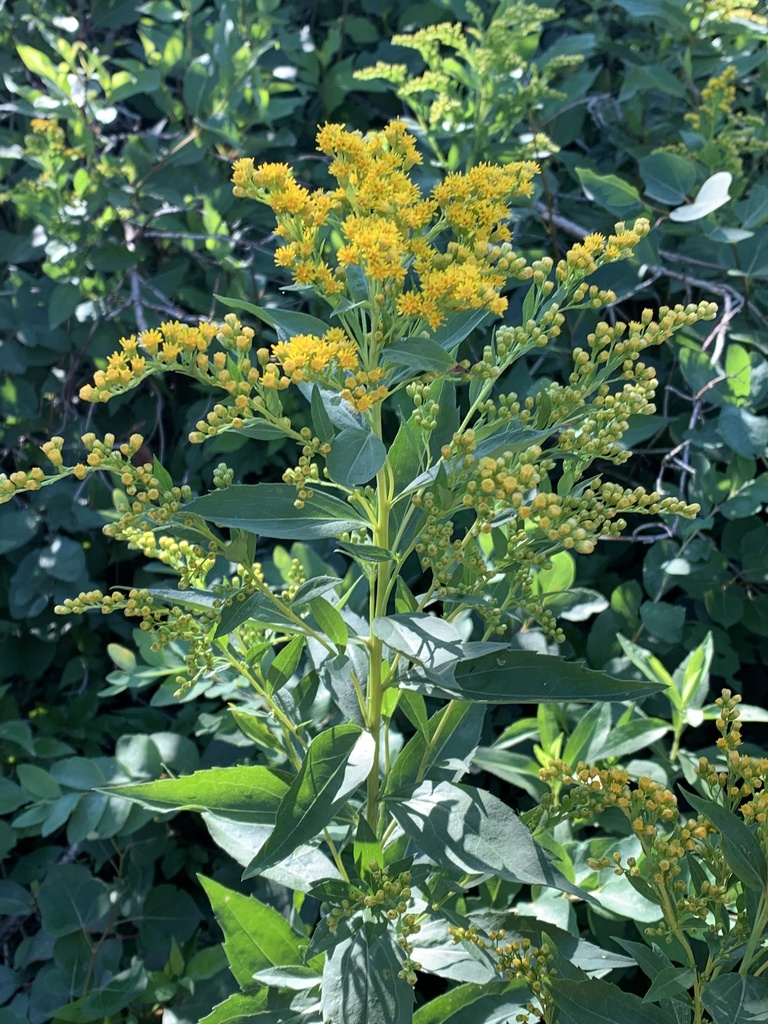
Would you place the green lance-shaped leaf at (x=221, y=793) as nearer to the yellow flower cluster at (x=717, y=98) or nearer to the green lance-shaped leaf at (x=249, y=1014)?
the green lance-shaped leaf at (x=249, y=1014)

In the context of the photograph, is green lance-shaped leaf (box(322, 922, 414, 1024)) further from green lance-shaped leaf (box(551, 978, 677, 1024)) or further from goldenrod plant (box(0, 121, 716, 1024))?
green lance-shaped leaf (box(551, 978, 677, 1024))

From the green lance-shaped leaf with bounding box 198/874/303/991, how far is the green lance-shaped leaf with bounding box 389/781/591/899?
12.3 inches

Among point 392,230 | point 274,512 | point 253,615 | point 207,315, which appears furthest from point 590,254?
point 207,315

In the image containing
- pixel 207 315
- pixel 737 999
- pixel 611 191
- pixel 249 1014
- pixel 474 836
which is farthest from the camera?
pixel 207 315

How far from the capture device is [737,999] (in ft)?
3.38

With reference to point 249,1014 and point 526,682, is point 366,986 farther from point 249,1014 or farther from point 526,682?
point 526,682

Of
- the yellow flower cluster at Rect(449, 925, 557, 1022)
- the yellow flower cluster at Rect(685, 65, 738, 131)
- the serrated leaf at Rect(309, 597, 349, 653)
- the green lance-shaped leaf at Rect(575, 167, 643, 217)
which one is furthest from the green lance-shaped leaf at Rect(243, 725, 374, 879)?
the yellow flower cluster at Rect(685, 65, 738, 131)

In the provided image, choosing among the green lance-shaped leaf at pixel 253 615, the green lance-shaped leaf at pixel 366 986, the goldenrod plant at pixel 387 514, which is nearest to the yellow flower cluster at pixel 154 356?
the goldenrod plant at pixel 387 514

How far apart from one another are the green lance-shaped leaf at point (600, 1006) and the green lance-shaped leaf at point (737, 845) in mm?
207

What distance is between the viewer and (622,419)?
1.18 m

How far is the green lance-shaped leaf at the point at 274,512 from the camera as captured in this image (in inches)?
41.5

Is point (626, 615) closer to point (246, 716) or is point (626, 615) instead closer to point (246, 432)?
point (246, 716)

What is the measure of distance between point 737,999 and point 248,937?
2.21 ft

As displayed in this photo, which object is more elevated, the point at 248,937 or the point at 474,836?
the point at 474,836
